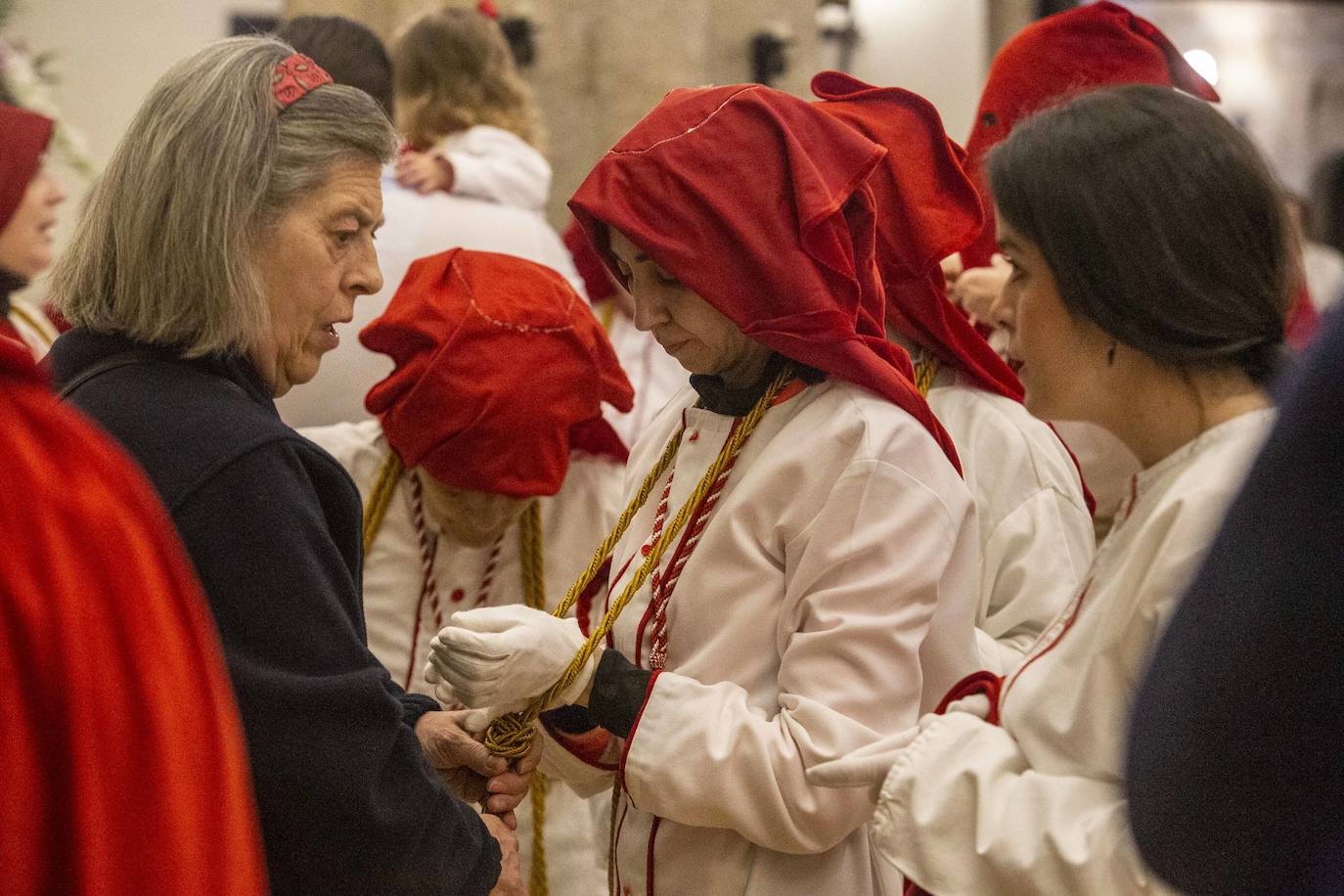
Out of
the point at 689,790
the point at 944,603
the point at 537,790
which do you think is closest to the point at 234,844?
the point at 689,790

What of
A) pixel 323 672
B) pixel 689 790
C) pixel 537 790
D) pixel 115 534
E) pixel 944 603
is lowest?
pixel 537 790

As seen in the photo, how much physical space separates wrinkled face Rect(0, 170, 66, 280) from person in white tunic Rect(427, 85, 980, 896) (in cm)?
118

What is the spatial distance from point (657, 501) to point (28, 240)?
1.39m

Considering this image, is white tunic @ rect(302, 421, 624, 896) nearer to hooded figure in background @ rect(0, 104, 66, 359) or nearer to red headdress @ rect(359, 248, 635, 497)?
red headdress @ rect(359, 248, 635, 497)

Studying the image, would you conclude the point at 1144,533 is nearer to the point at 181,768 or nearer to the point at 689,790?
the point at 689,790

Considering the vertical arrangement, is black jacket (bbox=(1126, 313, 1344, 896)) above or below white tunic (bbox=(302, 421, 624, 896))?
above

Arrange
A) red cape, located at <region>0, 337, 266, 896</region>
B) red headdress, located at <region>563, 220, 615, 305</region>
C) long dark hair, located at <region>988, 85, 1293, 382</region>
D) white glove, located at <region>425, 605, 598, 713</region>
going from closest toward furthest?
red cape, located at <region>0, 337, 266, 896</region>
long dark hair, located at <region>988, 85, 1293, 382</region>
white glove, located at <region>425, 605, 598, 713</region>
red headdress, located at <region>563, 220, 615, 305</region>

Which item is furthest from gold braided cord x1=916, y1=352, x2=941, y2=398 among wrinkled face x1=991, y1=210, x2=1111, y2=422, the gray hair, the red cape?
the red cape

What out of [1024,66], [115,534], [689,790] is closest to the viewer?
[115,534]

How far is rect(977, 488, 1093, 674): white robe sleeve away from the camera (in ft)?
7.77

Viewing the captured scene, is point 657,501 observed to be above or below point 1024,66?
below

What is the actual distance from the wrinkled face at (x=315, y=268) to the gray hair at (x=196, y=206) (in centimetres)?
2

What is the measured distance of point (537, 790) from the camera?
280 centimetres

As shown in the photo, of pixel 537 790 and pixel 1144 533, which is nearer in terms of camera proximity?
pixel 1144 533
